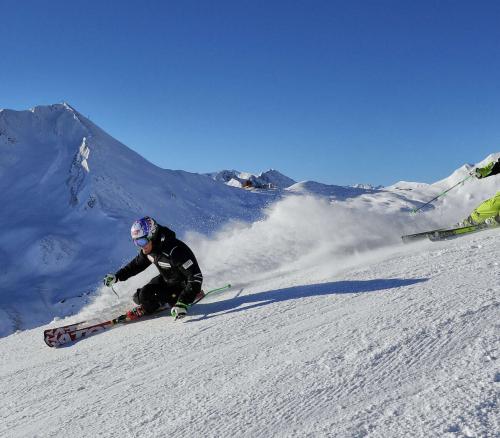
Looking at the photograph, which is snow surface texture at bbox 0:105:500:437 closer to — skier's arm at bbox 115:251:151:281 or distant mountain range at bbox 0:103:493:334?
skier's arm at bbox 115:251:151:281

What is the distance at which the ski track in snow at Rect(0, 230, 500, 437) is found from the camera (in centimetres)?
270

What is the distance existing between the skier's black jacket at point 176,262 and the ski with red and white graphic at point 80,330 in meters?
0.29

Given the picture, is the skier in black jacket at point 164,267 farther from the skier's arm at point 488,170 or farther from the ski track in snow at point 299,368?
the skier's arm at point 488,170

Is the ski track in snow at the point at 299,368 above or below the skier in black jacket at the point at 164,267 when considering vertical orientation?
below

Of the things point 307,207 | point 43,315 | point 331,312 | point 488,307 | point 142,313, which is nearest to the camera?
point 488,307

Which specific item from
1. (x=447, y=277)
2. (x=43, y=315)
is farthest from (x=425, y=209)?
(x=43, y=315)

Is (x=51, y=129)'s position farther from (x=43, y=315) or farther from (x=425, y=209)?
(x=425, y=209)

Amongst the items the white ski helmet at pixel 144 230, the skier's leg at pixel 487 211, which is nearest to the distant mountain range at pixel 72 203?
the skier's leg at pixel 487 211

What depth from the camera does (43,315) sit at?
28.5 m

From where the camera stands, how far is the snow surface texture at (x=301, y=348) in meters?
2.78

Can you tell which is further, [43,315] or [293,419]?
[43,315]

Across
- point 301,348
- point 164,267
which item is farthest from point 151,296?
point 301,348

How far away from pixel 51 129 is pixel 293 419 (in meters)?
56.6

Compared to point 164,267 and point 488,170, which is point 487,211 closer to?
point 488,170
